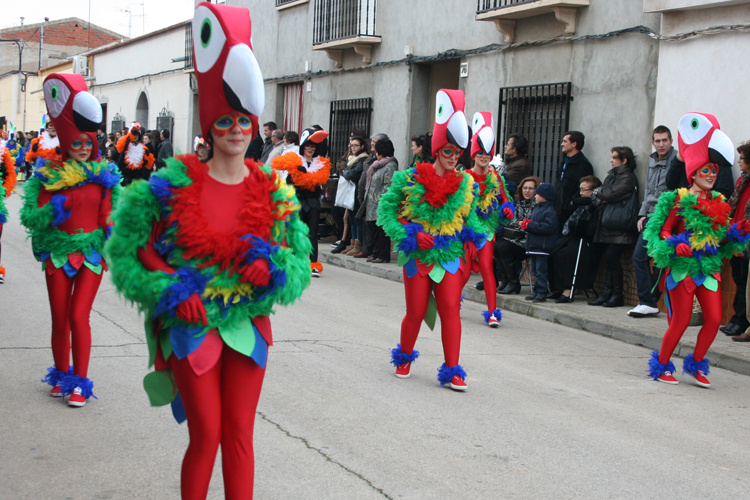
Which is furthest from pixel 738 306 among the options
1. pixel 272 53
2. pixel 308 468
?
pixel 272 53

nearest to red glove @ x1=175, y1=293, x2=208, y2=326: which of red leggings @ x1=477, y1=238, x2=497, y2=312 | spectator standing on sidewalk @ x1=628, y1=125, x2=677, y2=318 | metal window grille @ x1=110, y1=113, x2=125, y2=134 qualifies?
red leggings @ x1=477, y1=238, x2=497, y2=312

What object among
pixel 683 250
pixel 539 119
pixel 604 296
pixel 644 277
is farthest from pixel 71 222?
pixel 539 119

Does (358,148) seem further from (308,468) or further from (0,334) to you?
(308,468)

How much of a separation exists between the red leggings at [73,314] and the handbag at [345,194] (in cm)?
959

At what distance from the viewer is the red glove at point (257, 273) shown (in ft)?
11.0

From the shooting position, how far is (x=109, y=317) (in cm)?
854

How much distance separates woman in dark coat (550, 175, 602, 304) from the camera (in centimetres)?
1082

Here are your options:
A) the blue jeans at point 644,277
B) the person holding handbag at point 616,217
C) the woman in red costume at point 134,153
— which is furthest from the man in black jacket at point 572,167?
the woman in red costume at point 134,153

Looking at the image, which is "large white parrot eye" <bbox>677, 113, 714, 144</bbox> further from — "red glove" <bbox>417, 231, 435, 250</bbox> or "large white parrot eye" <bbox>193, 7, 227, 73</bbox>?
"large white parrot eye" <bbox>193, 7, 227, 73</bbox>

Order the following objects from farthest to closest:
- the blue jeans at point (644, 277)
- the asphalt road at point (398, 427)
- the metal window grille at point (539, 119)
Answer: the metal window grille at point (539, 119) → the blue jeans at point (644, 277) → the asphalt road at point (398, 427)

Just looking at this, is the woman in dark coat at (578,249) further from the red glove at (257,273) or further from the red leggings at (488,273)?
the red glove at (257,273)

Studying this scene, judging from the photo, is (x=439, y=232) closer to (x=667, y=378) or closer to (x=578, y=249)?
(x=667, y=378)

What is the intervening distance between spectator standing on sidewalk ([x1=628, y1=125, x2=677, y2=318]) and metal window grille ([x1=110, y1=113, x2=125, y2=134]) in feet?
87.8

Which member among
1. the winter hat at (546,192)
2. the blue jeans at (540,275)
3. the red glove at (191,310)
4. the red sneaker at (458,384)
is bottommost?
the red sneaker at (458,384)
